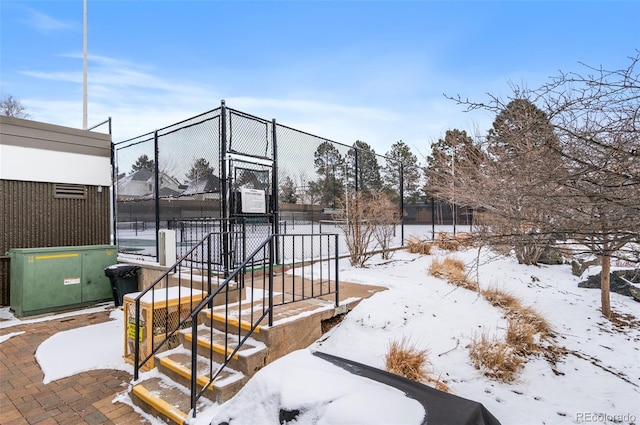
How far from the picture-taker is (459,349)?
3.35 metres

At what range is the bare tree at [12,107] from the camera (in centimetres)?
1734

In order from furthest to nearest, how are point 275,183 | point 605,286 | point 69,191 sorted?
point 69,191 < point 275,183 < point 605,286

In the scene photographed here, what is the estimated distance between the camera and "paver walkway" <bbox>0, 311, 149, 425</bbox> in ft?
8.56

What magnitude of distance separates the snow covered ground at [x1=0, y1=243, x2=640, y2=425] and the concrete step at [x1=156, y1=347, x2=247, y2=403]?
0.54 ft

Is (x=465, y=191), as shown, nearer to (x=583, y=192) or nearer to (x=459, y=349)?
(x=459, y=349)

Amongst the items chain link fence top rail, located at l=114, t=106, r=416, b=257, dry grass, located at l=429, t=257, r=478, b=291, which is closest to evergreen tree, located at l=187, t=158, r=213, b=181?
chain link fence top rail, located at l=114, t=106, r=416, b=257

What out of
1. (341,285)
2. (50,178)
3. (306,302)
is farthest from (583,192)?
(50,178)

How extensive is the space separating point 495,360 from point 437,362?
20.1 inches

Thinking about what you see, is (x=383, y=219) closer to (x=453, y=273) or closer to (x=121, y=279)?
(x=453, y=273)

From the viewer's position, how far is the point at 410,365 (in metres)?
2.81

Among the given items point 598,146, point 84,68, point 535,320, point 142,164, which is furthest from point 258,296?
point 84,68

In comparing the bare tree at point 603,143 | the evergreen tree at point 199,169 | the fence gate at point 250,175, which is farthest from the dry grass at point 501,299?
the evergreen tree at point 199,169

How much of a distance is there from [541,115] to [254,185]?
4.26 m

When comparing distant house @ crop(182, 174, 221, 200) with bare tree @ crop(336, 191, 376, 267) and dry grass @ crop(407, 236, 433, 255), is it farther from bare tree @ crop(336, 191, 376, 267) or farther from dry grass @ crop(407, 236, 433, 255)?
dry grass @ crop(407, 236, 433, 255)
